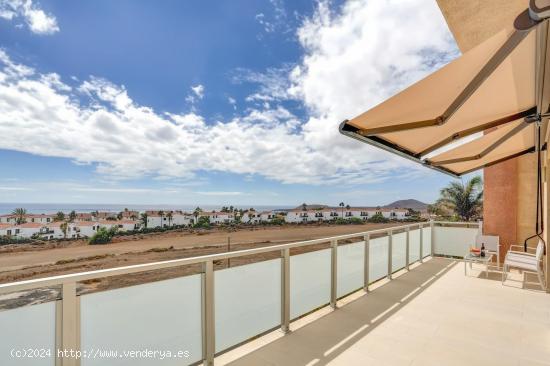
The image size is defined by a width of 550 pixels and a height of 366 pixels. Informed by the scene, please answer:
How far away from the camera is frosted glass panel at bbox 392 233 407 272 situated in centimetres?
616

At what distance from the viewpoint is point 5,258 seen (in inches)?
1722

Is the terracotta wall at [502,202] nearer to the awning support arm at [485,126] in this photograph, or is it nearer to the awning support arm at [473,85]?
the awning support arm at [485,126]

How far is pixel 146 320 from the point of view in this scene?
229 cm

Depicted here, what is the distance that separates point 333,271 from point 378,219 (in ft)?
209

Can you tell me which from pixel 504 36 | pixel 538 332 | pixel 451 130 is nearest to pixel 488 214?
pixel 538 332

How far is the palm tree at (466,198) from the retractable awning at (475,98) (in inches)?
775

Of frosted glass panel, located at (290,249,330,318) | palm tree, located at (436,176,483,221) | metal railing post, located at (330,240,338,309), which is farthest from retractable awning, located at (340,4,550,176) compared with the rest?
palm tree, located at (436,176,483,221)

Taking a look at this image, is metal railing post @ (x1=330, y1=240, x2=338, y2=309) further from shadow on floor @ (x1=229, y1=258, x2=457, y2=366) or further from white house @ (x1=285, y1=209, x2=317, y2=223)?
white house @ (x1=285, y1=209, x2=317, y2=223)

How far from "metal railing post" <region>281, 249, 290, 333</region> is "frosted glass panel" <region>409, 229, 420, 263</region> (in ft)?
15.4

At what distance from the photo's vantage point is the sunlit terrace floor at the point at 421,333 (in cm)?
286

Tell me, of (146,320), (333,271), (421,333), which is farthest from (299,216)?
(146,320)

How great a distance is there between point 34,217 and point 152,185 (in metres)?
32.9

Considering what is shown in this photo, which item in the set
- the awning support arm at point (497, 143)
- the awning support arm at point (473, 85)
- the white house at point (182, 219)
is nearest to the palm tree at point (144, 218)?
the white house at point (182, 219)

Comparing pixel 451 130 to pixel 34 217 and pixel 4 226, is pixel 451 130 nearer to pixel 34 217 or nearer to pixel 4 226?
pixel 4 226
